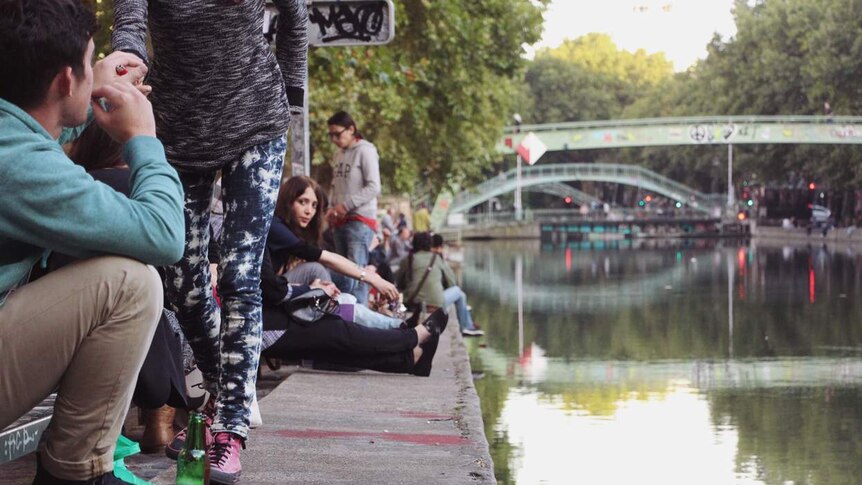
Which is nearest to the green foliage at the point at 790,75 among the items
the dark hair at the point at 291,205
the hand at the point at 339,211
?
the hand at the point at 339,211

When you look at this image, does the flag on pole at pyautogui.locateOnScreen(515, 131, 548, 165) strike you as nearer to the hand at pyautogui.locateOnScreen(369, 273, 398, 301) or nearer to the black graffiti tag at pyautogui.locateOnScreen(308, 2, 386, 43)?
the black graffiti tag at pyautogui.locateOnScreen(308, 2, 386, 43)

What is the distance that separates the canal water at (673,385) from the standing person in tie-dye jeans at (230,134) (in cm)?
287

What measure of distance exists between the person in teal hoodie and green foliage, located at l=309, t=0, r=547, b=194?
12483mm

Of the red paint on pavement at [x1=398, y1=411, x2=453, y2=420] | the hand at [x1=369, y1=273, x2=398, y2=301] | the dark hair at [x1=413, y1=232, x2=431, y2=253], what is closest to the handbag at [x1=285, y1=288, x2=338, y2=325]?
the hand at [x1=369, y1=273, x2=398, y2=301]

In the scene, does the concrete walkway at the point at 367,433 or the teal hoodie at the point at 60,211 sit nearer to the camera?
the teal hoodie at the point at 60,211

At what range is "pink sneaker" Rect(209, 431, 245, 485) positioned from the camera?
4246 millimetres

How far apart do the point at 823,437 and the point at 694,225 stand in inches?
3165

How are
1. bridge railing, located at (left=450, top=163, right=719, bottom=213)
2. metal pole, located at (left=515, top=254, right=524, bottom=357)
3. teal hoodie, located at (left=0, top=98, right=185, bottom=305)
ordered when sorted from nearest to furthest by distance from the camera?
teal hoodie, located at (left=0, top=98, right=185, bottom=305), metal pole, located at (left=515, top=254, right=524, bottom=357), bridge railing, located at (left=450, top=163, right=719, bottom=213)

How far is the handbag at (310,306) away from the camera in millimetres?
7961

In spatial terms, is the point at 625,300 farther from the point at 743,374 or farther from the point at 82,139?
the point at 82,139

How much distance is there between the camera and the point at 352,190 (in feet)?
36.0

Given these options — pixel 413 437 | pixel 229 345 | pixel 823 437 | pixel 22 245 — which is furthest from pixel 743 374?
pixel 22 245

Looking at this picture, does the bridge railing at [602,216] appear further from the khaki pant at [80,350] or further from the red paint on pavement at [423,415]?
the khaki pant at [80,350]

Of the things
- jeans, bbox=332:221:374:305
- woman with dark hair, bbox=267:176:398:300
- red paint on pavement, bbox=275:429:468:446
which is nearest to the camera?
red paint on pavement, bbox=275:429:468:446
